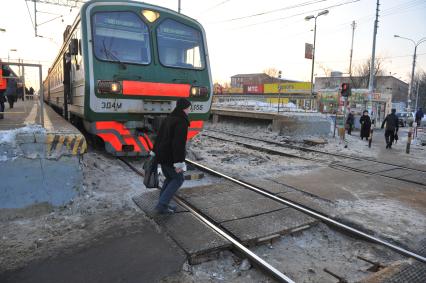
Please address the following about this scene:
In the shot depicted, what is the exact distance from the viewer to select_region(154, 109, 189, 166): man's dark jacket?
Answer: 15.8ft

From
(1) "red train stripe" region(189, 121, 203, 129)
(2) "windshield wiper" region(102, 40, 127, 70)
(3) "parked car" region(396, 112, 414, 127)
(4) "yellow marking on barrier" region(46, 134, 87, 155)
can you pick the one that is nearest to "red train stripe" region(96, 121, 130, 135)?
(2) "windshield wiper" region(102, 40, 127, 70)

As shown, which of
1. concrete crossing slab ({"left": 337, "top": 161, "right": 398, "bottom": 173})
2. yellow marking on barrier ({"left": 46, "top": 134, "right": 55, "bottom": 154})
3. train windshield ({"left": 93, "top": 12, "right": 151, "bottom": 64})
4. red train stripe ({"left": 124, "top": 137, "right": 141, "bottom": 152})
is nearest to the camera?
yellow marking on barrier ({"left": 46, "top": 134, "right": 55, "bottom": 154})

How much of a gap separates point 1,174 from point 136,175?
2.73m

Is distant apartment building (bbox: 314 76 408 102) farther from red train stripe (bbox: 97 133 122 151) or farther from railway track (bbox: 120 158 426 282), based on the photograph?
railway track (bbox: 120 158 426 282)

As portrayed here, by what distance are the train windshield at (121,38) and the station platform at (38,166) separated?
2.67 m

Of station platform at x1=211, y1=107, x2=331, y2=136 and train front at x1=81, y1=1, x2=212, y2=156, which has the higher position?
train front at x1=81, y1=1, x2=212, y2=156

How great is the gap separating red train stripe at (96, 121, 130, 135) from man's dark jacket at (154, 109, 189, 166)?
2.94m

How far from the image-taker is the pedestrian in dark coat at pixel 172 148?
4.82 m

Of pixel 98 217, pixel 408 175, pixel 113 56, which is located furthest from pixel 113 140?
pixel 408 175

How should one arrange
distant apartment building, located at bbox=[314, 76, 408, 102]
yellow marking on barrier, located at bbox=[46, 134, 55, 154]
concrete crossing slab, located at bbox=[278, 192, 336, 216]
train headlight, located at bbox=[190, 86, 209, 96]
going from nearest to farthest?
yellow marking on barrier, located at bbox=[46, 134, 55, 154] → concrete crossing slab, located at bbox=[278, 192, 336, 216] → train headlight, located at bbox=[190, 86, 209, 96] → distant apartment building, located at bbox=[314, 76, 408, 102]

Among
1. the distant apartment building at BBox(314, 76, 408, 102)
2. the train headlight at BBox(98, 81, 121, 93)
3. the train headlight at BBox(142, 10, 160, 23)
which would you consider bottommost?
the train headlight at BBox(98, 81, 121, 93)

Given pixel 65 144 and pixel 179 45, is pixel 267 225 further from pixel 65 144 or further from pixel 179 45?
pixel 179 45

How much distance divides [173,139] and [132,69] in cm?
334

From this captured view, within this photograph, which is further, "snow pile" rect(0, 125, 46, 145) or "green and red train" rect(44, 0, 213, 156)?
"green and red train" rect(44, 0, 213, 156)
